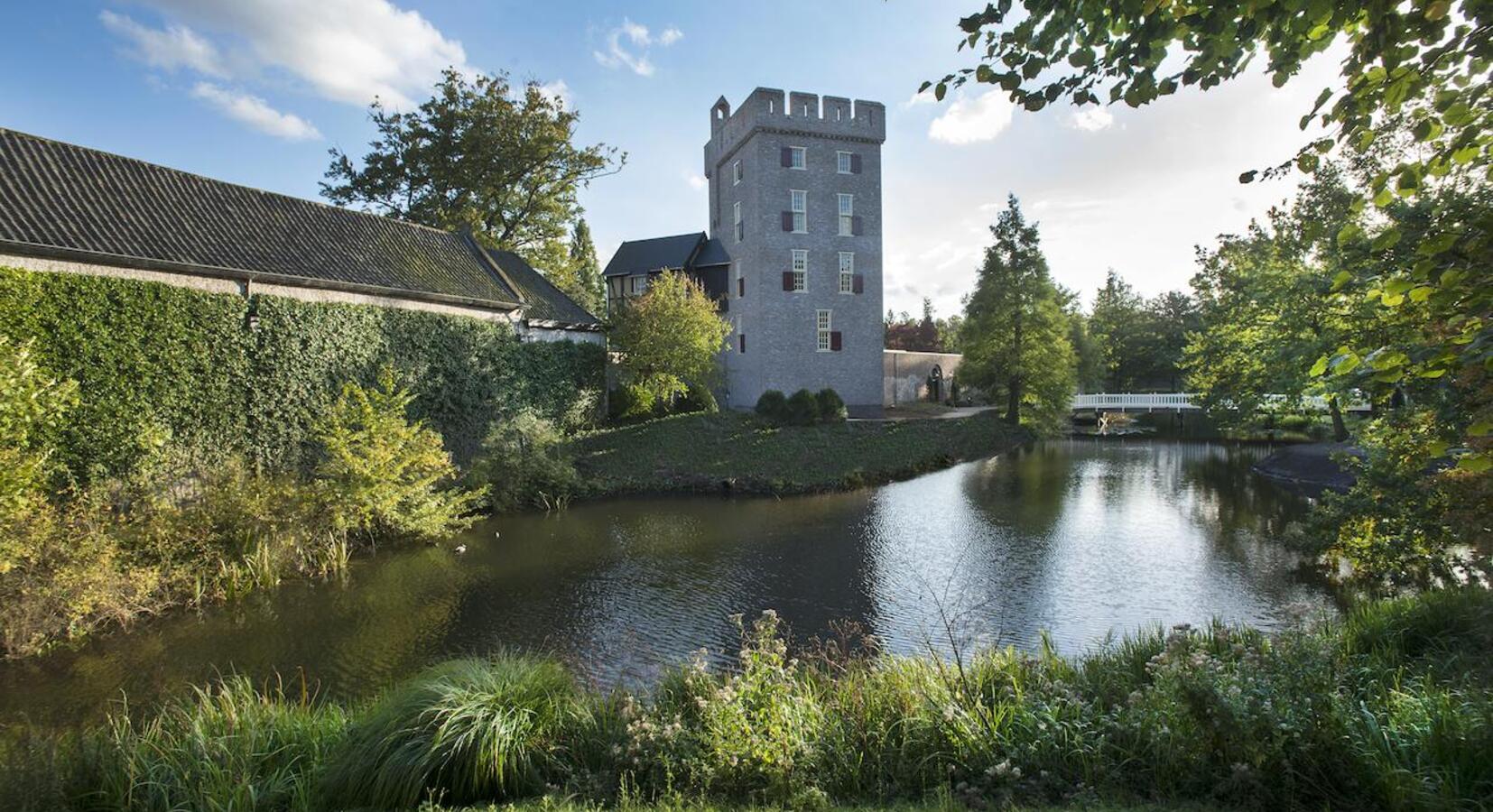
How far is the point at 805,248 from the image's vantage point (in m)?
31.1

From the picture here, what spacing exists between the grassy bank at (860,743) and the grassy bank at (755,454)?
43.6 feet

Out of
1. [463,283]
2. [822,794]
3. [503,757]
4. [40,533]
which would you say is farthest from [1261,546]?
[463,283]

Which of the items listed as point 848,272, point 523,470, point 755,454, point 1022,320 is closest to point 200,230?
point 523,470

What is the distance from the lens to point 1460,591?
6.11 meters

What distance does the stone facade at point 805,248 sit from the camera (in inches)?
1198

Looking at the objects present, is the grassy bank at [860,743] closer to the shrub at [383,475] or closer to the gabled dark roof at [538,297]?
the shrub at [383,475]

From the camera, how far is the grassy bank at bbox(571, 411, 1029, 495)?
19.4 m

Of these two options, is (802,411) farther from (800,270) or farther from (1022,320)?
(1022,320)

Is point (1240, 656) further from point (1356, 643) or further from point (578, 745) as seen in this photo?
point (578, 745)

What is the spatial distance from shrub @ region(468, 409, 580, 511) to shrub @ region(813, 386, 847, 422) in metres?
11.5

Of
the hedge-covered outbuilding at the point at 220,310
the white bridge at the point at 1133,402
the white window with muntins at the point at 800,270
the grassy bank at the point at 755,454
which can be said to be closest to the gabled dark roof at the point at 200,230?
the hedge-covered outbuilding at the point at 220,310

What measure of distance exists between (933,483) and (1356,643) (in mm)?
14203

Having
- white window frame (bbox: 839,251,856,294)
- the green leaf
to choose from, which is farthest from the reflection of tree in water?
white window frame (bbox: 839,251,856,294)

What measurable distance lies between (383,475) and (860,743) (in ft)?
33.3
